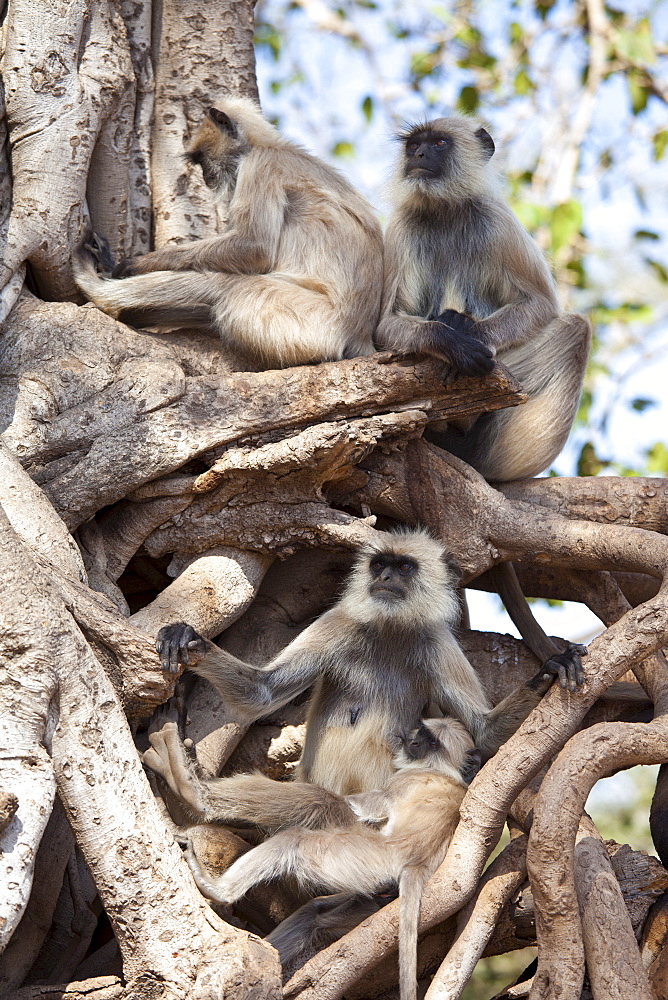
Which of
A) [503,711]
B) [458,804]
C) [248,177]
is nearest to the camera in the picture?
[458,804]

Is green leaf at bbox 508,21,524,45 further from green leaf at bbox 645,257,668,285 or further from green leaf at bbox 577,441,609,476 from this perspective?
green leaf at bbox 577,441,609,476

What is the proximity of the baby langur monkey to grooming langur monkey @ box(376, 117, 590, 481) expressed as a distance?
122cm

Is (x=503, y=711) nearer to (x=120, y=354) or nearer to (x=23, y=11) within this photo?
(x=120, y=354)

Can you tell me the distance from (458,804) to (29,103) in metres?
2.62

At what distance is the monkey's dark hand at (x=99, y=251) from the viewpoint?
359 cm

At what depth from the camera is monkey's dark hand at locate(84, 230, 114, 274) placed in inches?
141

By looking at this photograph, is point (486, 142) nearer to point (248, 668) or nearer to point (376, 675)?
point (376, 675)

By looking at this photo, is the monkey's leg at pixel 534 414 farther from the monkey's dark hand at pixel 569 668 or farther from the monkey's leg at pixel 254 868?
the monkey's leg at pixel 254 868

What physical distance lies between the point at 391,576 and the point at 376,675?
33 centimetres

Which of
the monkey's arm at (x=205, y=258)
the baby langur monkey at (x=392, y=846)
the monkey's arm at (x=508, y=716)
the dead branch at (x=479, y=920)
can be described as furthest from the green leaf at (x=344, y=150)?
the dead branch at (x=479, y=920)

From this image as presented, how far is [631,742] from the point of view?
2816 millimetres

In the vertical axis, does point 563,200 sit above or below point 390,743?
above

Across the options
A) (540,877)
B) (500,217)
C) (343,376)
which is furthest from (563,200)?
(540,877)

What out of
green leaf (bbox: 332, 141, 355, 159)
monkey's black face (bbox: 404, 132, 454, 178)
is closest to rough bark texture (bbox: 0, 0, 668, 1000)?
monkey's black face (bbox: 404, 132, 454, 178)
